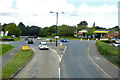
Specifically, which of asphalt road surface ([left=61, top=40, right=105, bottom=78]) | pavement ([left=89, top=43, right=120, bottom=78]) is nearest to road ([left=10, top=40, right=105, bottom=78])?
asphalt road surface ([left=61, top=40, right=105, bottom=78])

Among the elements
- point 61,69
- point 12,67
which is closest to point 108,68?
point 61,69

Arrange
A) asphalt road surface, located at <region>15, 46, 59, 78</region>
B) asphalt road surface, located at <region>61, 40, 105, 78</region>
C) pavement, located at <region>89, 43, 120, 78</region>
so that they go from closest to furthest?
asphalt road surface, located at <region>15, 46, 59, 78</region> < asphalt road surface, located at <region>61, 40, 105, 78</region> < pavement, located at <region>89, 43, 120, 78</region>

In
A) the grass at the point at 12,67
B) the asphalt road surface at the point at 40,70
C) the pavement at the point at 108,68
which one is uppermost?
the grass at the point at 12,67

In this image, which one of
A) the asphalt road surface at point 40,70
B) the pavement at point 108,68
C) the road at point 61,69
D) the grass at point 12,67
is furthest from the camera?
the pavement at point 108,68

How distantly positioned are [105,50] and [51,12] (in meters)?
16.1

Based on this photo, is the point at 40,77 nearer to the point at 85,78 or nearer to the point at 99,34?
the point at 85,78

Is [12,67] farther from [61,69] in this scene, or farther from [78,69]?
[78,69]

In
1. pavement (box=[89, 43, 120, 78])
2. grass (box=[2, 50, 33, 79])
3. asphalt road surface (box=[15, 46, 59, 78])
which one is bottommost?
pavement (box=[89, 43, 120, 78])

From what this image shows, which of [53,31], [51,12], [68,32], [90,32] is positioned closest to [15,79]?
[51,12]

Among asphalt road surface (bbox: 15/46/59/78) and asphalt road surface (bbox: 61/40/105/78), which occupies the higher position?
asphalt road surface (bbox: 15/46/59/78)

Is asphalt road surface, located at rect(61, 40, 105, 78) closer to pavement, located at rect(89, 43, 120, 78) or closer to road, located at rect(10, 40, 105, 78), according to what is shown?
road, located at rect(10, 40, 105, 78)

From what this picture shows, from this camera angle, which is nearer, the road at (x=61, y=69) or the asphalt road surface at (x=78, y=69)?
the road at (x=61, y=69)

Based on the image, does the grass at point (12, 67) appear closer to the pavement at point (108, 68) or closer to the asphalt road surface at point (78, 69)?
the asphalt road surface at point (78, 69)

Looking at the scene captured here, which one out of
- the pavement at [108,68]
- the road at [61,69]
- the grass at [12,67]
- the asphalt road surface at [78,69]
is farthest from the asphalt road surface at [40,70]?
the pavement at [108,68]
